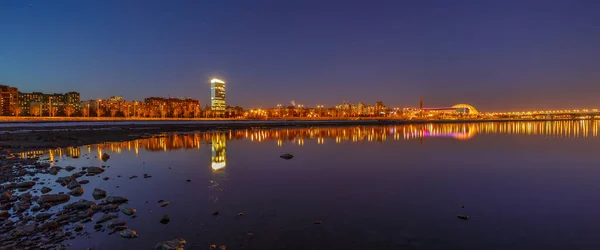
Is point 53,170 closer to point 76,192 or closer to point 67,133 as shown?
point 76,192

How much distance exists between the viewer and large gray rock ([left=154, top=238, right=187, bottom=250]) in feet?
24.5

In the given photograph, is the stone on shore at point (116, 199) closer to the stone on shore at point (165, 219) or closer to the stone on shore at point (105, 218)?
the stone on shore at point (105, 218)

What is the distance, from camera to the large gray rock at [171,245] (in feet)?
24.5

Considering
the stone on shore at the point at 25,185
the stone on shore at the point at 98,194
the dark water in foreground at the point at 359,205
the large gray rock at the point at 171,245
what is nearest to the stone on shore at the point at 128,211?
the dark water in foreground at the point at 359,205

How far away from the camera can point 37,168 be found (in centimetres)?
1802

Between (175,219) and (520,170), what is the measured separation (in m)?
20.4

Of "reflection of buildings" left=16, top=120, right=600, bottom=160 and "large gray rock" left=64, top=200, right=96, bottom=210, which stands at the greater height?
"reflection of buildings" left=16, top=120, right=600, bottom=160

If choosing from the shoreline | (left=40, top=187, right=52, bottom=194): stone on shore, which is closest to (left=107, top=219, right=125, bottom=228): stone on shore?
(left=40, top=187, right=52, bottom=194): stone on shore

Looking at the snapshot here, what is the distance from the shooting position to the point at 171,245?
7.54 meters

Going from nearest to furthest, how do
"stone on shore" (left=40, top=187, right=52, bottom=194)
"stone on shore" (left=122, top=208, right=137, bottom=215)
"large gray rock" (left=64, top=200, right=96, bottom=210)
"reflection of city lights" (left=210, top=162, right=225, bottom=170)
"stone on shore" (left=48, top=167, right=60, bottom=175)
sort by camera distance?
"stone on shore" (left=122, top=208, right=137, bottom=215), "large gray rock" (left=64, top=200, right=96, bottom=210), "stone on shore" (left=40, top=187, right=52, bottom=194), "stone on shore" (left=48, top=167, right=60, bottom=175), "reflection of city lights" (left=210, top=162, right=225, bottom=170)

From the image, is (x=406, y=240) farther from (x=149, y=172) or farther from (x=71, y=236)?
(x=149, y=172)

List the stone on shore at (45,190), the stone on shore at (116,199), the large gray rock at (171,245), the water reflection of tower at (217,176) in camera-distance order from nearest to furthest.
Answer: the large gray rock at (171,245) < the stone on shore at (116,199) < the stone on shore at (45,190) < the water reflection of tower at (217,176)

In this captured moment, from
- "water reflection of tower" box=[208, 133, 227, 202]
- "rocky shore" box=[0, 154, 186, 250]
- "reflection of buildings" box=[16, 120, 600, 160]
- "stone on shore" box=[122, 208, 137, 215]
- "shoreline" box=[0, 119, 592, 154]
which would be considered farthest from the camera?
"shoreline" box=[0, 119, 592, 154]

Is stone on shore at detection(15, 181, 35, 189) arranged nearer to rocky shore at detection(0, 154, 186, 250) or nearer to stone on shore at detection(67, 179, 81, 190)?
rocky shore at detection(0, 154, 186, 250)
